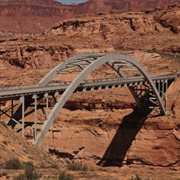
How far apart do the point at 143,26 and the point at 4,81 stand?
4068cm

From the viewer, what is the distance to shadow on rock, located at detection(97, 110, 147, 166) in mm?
51625

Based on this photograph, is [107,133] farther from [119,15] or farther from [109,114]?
[119,15]

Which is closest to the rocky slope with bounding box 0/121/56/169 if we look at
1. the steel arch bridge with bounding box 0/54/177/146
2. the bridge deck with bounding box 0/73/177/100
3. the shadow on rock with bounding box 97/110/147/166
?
the steel arch bridge with bounding box 0/54/177/146

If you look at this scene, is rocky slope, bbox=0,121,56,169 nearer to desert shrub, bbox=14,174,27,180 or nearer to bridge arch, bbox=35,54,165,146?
bridge arch, bbox=35,54,165,146

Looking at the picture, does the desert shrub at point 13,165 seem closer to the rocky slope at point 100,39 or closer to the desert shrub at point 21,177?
the desert shrub at point 21,177

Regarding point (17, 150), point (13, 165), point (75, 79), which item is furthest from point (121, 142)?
point (13, 165)

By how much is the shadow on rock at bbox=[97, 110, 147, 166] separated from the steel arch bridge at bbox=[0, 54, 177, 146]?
7.18 ft

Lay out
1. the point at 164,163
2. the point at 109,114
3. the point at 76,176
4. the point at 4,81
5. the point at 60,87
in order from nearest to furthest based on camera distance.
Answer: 1. the point at 76,176
2. the point at 60,87
3. the point at 164,163
4. the point at 109,114
5. the point at 4,81

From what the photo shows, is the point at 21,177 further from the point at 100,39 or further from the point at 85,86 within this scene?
the point at 100,39

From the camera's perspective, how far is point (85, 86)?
3988 centimetres

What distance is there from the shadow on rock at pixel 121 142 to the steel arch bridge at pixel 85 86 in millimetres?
2188

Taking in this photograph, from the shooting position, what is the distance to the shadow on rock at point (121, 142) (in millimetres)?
51625

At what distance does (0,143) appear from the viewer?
80.1ft

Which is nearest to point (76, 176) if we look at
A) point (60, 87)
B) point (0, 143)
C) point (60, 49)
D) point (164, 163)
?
point (0, 143)
